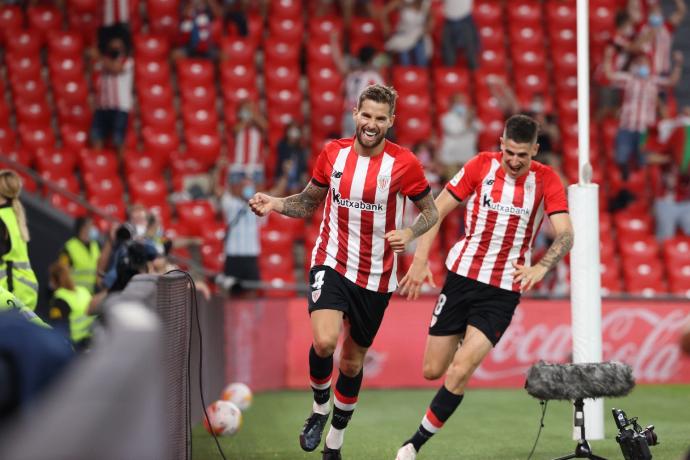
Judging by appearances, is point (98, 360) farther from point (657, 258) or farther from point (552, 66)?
point (552, 66)

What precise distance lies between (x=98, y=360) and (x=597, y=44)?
1674 centimetres

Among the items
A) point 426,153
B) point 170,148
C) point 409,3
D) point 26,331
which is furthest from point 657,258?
point 26,331

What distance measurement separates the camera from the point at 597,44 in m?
18.2

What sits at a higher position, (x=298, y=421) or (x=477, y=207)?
(x=477, y=207)

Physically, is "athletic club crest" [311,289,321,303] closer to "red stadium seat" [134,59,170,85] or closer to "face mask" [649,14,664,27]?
"red stadium seat" [134,59,170,85]

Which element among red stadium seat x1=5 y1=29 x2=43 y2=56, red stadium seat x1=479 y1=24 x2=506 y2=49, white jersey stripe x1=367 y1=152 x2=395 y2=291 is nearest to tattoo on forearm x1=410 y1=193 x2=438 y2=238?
white jersey stripe x1=367 y1=152 x2=395 y2=291

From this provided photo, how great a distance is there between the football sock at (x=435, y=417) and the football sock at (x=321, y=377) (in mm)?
551

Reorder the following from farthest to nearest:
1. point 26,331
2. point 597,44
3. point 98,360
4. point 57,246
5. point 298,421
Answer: point 597,44
point 57,246
point 298,421
point 26,331
point 98,360

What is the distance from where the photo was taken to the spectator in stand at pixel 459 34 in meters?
17.4

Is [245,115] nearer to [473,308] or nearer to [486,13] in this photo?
[486,13]

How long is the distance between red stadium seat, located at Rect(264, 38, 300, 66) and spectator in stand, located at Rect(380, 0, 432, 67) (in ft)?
4.59

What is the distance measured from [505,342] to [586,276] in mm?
5397

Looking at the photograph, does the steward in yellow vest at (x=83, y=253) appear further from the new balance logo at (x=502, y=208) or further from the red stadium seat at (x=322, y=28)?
the red stadium seat at (x=322, y=28)

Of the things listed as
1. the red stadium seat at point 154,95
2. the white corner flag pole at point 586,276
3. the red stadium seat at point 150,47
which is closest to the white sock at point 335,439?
the white corner flag pole at point 586,276
